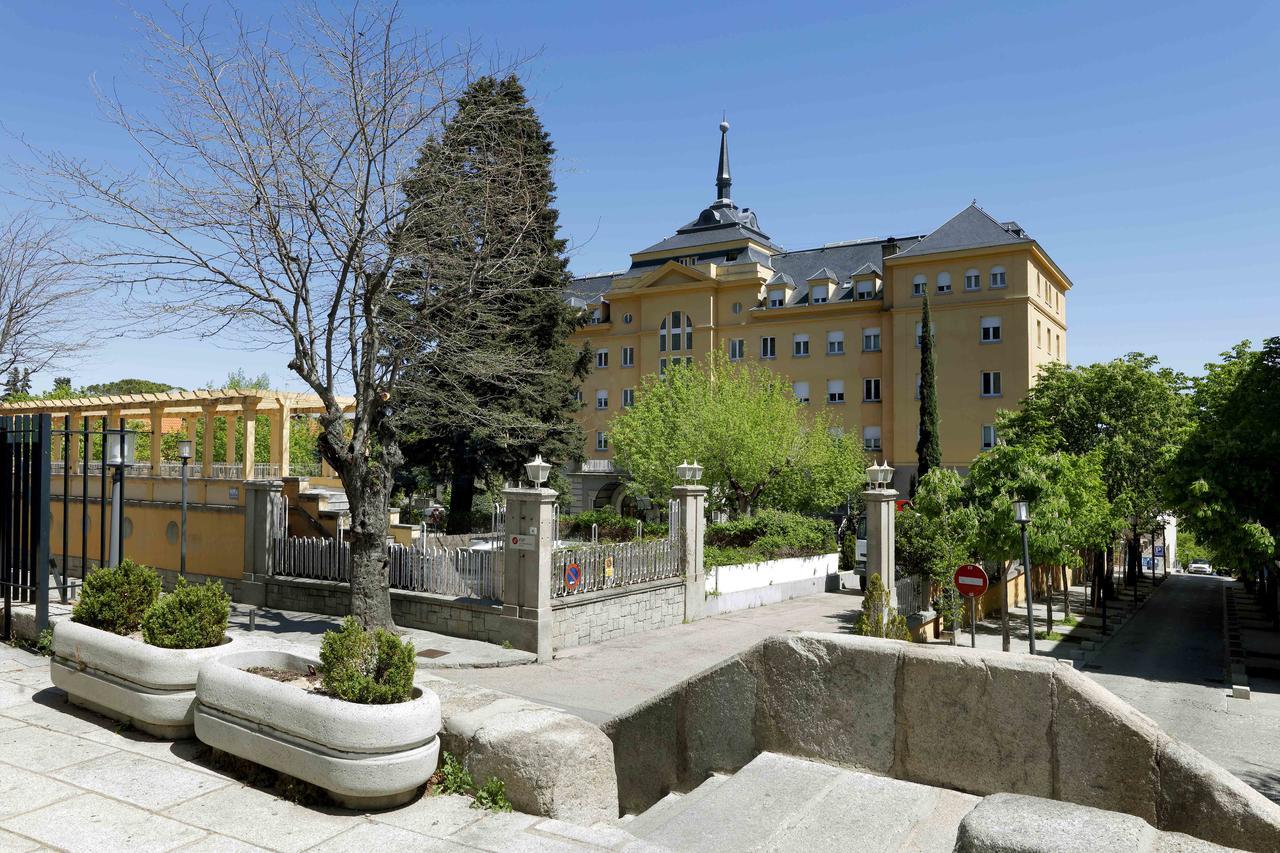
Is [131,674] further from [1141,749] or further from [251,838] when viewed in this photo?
[1141,749]

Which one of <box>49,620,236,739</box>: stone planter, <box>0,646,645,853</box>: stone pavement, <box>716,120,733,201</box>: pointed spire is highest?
<box>716,120,733,201</box>: pointed spire

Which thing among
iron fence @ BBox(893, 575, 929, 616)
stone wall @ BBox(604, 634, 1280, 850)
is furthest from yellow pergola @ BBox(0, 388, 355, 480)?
stone wall @ BBox(604, 634, 1280, 850)

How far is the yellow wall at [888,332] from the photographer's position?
4425 cm

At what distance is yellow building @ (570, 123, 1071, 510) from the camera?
44531 mm

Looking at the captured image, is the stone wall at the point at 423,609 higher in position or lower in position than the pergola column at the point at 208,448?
lower

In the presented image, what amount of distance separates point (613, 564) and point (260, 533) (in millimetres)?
7822

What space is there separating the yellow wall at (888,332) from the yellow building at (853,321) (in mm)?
73

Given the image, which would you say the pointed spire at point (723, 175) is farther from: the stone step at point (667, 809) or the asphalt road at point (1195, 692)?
the stone step at point (667, 809)

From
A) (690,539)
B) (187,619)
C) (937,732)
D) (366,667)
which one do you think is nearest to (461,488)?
(690,539)

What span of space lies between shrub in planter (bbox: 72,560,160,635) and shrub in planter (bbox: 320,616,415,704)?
2696 millimetres

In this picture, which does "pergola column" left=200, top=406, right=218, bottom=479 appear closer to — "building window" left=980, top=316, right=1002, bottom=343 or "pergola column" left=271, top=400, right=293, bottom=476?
"pergola column" left=271, top=400, right=293, bottom=476

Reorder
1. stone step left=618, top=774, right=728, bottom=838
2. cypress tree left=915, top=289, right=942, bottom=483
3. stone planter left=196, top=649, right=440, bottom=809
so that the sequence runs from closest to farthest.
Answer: stone planter left=196, top=649, right=440, bottom=809, stone step left=618, top=774, right=728, bottom=838, cypress tree left=915, top=289, right=942, bottom=483

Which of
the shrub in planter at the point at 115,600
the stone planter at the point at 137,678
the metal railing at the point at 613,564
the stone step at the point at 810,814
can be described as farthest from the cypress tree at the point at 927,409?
the stone planter at the point at 137,678

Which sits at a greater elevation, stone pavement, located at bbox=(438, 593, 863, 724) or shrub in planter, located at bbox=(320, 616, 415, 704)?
shrub in planter, located at bbox=(320, 616, 415, 704)
